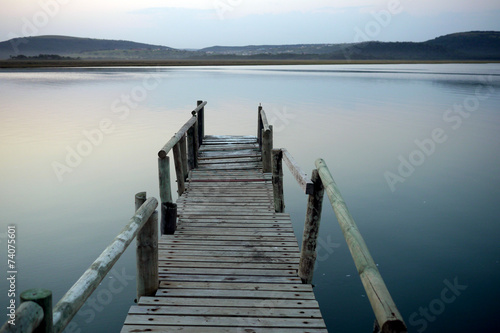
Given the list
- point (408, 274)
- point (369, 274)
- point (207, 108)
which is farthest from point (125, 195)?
point (207, 108)

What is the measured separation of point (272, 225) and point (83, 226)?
479cm

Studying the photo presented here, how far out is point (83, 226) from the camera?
8.52 m

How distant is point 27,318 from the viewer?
1.65 m

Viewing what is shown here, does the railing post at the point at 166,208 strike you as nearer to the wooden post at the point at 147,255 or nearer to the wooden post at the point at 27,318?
the wooden post at the point at 147,255

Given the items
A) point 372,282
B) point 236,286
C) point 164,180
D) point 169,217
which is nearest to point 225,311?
point 236,286

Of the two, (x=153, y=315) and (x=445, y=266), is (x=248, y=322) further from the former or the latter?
(x=445, y=266)

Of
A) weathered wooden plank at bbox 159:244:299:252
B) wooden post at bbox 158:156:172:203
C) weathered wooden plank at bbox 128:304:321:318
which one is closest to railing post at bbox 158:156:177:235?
wooden post at bbox 158:156:172:203

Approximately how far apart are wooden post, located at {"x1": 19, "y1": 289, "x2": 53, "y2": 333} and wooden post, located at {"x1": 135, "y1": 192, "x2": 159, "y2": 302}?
1.79 metres

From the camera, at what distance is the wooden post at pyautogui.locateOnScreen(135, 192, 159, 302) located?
361 cm

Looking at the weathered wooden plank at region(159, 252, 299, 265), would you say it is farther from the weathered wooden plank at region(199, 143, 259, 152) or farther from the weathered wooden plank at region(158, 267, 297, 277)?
the weathered wooden plank at region(199, 143, 259, 152)

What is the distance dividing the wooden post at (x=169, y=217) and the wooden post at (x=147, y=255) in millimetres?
1660

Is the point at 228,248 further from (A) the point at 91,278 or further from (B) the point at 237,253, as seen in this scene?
(A) the point at 91,278

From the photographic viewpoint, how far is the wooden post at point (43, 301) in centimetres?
173

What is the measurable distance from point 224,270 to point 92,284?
230 cm
